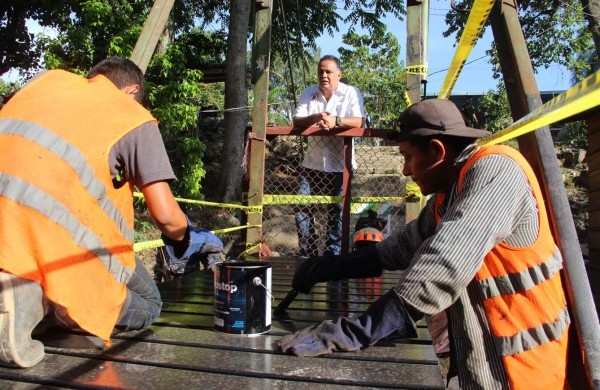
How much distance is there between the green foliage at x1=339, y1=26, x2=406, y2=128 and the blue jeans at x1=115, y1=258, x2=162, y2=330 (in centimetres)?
1980

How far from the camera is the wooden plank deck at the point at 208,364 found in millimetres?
1317

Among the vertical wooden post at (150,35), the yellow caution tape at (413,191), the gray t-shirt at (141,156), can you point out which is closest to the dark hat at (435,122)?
the gray t-shirt at (141,156)

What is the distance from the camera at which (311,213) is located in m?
4.60

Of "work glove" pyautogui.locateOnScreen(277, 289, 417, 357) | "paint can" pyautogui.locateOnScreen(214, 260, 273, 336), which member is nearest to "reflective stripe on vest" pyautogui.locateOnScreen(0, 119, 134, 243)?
"paint can" pyautogui.locateOnScreen(214, 260, 273, 336)

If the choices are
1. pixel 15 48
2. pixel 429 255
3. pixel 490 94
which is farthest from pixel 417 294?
pixel 490 94

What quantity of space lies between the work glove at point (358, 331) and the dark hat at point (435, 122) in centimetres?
59

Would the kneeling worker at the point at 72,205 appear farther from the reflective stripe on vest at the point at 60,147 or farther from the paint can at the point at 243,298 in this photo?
the paint can at the point at 243,298

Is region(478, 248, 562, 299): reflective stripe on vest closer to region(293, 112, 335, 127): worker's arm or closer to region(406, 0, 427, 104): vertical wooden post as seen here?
region(293, 112, 335, 127): worker's arm

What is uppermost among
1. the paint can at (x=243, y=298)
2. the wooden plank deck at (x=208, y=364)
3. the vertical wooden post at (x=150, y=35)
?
the vertical wooden post at (x=150, y=35)

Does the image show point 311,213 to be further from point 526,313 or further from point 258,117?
point 526,313

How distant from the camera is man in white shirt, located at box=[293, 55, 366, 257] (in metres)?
4.49

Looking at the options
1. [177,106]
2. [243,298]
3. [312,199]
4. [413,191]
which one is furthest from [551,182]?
[177,106]

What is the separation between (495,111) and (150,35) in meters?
13.7

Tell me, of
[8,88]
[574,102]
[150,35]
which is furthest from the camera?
[8,88]
